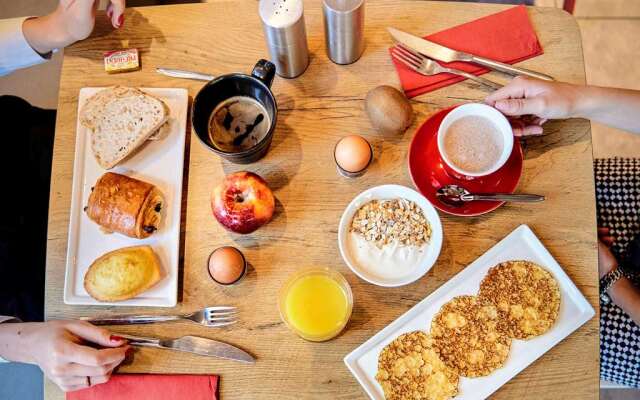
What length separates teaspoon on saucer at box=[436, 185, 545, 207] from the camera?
1.02 metres

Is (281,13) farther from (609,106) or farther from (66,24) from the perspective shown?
(609,106)

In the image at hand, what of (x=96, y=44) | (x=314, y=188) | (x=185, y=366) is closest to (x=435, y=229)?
(x=314, y=188)

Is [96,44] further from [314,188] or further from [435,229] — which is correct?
[435,229]

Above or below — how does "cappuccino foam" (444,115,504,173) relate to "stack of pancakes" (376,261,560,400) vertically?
above

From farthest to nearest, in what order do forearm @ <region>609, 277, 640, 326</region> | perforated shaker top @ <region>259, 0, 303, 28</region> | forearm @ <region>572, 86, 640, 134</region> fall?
forearm @ <region>609, 277, 640, 326</region>, forearm @ <region>572, 86, 640, 134</region>, perforated shaker top @ <region>259, 0, 303, 28</region>

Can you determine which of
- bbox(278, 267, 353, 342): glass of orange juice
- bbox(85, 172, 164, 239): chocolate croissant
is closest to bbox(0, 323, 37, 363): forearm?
bbox(85, 172, 164, 239): chocolate croissant

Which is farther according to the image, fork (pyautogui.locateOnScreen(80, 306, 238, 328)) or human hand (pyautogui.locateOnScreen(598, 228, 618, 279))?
human hand (pyautogui.locateOnScreen(598, 228, 618, 279))

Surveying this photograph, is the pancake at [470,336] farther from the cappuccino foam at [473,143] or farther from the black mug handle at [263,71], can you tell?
the black mug handle at [263,71]

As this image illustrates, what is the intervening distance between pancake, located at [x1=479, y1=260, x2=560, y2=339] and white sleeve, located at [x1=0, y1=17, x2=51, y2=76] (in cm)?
116

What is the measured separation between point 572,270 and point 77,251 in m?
1.04

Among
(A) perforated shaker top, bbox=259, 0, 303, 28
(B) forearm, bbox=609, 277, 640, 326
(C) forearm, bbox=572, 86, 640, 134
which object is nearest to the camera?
(A) perforated shaker top, bbox=259, 0, 303, 28

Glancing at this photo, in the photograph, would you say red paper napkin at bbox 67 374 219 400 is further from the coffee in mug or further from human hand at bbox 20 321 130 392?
the coffee in mug

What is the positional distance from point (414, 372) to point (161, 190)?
650 millimetres

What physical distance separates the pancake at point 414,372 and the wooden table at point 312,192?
6cm
